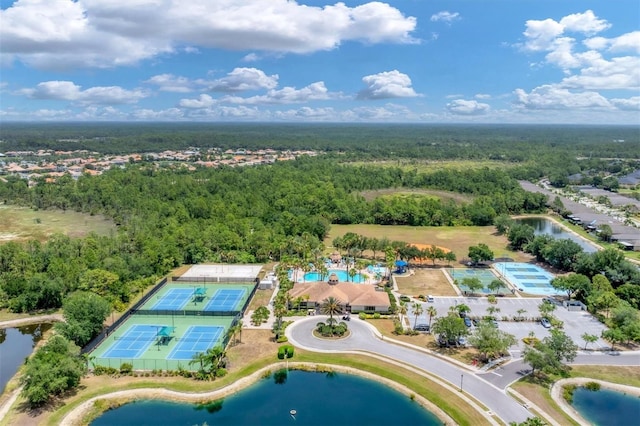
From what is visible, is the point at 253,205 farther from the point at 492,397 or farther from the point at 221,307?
the point at 492,397

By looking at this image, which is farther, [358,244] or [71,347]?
[358,244]

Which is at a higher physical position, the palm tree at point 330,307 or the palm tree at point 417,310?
the palm tree at point 330,307

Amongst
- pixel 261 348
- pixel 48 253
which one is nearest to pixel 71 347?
pixel 261 348

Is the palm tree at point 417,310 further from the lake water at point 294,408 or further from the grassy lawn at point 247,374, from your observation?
the lake water at point 294,408

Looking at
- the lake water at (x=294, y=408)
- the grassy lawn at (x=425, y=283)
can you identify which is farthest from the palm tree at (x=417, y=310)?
the lake water at (x=294, y=408)

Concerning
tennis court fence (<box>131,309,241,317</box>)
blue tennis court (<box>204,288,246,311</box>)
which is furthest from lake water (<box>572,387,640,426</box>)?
blue tennis court (<box>204,288,246,311</box>)
